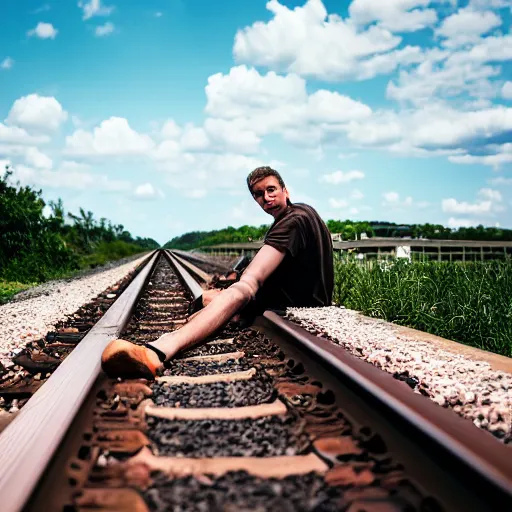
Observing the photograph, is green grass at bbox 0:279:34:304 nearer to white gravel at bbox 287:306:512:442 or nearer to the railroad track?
white gravel at bbox 287:306:512:442

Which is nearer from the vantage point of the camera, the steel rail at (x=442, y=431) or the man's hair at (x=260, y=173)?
the steel rail at (x=442, y=431)

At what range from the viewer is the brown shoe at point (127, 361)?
8.53ft

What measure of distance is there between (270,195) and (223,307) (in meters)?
1.16

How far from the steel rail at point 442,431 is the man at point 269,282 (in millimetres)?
825

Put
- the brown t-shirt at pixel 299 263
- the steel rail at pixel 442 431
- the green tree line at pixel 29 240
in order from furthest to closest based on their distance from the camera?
the green tree line at pixel 29 240 < the brown t-shirt at pixel 299 263 < the steel rail at pixel 442 431

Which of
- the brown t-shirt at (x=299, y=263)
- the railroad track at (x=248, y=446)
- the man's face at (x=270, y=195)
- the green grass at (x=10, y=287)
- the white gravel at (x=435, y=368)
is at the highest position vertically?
the man's face at (x=270, y=195)

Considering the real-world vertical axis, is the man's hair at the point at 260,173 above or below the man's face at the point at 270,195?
above

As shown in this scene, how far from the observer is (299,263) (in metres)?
4.32

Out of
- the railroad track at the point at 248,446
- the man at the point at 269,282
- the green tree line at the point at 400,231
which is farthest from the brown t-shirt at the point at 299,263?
the green tree line at the point at 400,231

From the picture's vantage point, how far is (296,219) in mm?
4012

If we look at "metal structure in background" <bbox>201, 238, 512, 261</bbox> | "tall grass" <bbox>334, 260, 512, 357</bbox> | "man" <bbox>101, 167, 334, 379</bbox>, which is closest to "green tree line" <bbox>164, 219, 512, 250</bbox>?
"metal structure in background" <bbox>201, 238, 512, 261</bbox>

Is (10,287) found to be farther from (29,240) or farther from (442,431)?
(442,431)

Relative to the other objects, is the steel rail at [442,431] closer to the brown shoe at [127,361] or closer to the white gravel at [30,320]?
the brown shoe at [127,361]

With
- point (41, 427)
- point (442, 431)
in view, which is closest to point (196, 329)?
point (41, 427)
